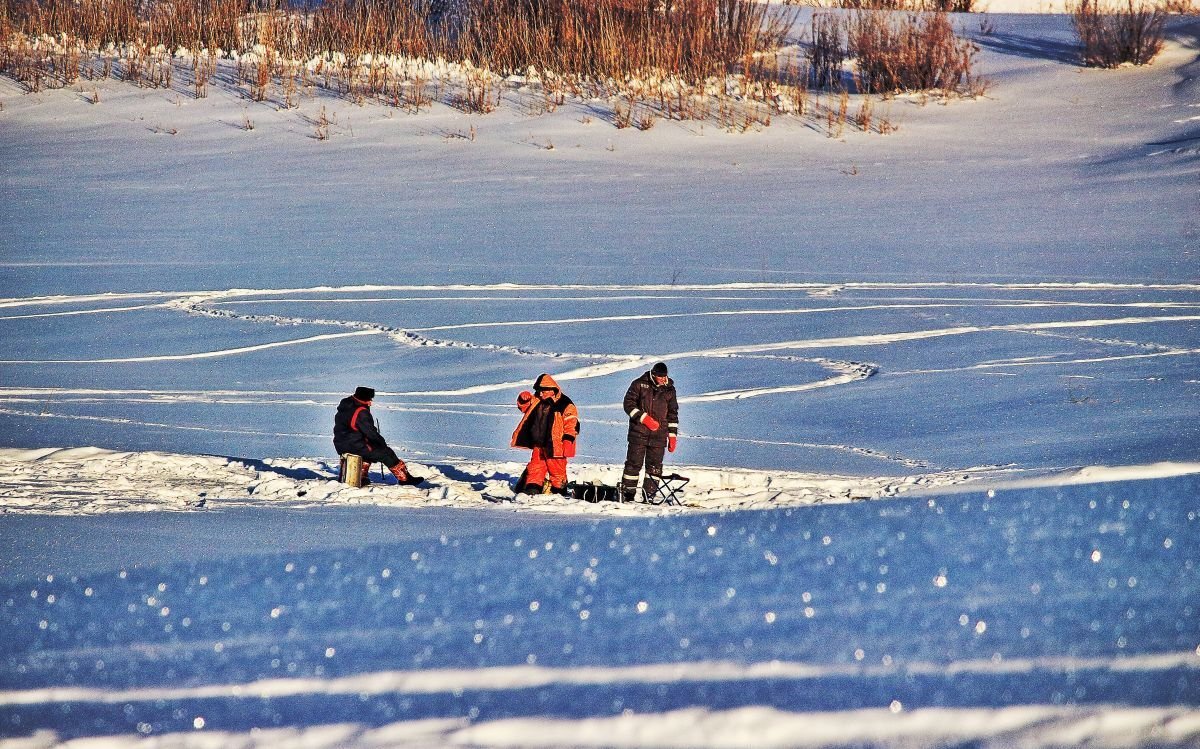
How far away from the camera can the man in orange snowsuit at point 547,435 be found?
865cm

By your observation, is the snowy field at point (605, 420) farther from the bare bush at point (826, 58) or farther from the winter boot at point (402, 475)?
the bare bush at point (826, 58)

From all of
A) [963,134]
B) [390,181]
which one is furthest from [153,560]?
[963,134]

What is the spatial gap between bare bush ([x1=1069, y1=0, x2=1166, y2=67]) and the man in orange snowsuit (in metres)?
17.6

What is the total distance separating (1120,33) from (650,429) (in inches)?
695

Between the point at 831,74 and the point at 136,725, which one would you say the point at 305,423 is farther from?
the point at 831,74

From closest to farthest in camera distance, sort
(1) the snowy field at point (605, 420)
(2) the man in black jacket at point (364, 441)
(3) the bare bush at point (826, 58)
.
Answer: (1) the snowy field at point (605, 420)
(2) the man in black jacket at point (364, 441)
(3) the bare bush at point (826, 58)

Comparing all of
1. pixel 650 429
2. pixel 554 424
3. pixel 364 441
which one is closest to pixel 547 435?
pixel 554 424

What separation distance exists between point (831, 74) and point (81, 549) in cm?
1896

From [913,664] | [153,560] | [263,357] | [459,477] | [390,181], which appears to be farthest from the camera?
[390,181]

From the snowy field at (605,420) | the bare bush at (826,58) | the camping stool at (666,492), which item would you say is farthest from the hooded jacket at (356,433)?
the bare bush at (826,58)

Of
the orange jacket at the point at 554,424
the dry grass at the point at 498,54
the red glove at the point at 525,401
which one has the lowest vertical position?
the orange jacket at the point at 554,424

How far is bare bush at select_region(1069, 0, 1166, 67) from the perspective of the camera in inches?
920

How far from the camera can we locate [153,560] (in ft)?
22.5

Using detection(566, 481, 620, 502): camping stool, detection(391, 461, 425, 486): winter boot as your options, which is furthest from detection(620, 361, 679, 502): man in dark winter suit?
detection(391, 461, 425, 486): winter boot
